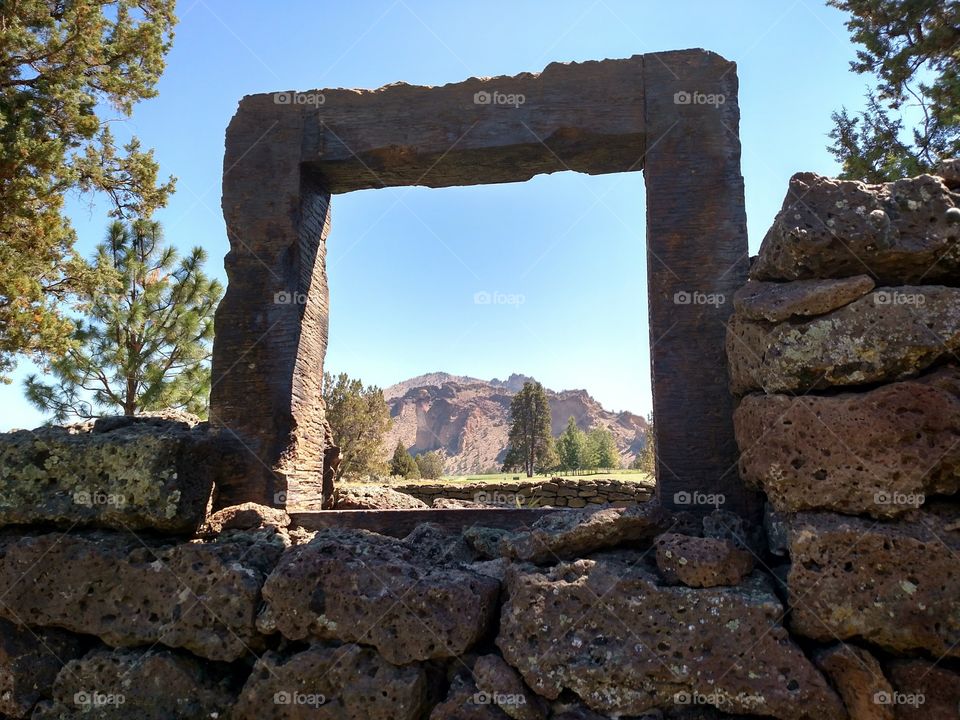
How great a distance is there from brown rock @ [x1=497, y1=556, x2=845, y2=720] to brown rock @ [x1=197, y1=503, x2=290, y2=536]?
1640 mm

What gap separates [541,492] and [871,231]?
10.0 metres

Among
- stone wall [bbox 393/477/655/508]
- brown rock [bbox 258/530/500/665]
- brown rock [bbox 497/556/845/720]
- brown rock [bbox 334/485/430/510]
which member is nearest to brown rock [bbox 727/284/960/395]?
brown rock [bbox 497/556/845/720]

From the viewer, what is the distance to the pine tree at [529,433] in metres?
49.3

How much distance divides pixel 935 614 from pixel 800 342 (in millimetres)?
1328

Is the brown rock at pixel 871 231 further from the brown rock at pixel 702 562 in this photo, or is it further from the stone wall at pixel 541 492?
the stone wall at pixel 541 492

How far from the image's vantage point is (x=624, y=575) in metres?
3.44

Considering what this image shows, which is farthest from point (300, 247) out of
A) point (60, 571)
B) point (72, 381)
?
point (72, 381)

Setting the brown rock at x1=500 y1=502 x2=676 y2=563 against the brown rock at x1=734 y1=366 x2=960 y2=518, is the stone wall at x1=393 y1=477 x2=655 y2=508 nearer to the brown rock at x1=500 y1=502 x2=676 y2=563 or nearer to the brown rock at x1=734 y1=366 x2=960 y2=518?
the brown rock at x1=500 y1=502 x2=676 y2=563

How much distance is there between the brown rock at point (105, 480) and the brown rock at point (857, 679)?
3.39 meters

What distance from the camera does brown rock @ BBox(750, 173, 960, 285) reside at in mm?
3389

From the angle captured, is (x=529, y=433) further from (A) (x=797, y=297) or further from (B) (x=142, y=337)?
(A) (x=797, y=297)

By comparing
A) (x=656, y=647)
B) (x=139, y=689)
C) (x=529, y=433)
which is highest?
(x=529, y=433)

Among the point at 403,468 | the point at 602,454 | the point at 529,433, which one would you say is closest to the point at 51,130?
the point at 403,468

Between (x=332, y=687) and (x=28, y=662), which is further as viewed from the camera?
(x=28, y=662)
